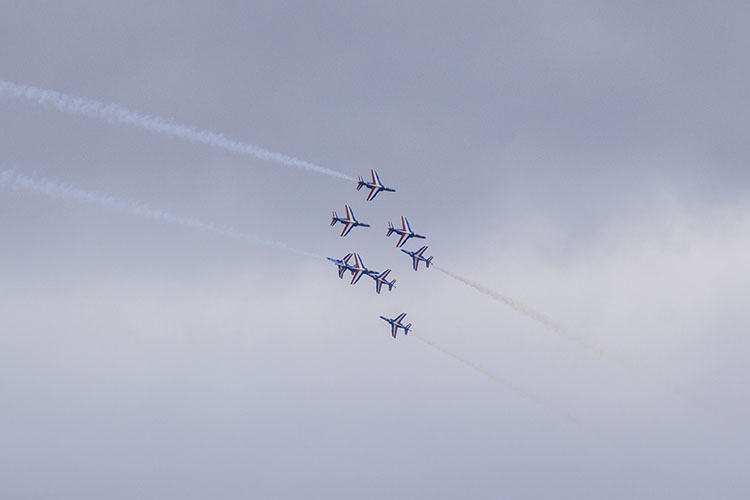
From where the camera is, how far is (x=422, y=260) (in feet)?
539

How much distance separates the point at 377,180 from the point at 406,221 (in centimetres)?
997

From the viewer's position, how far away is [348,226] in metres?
154

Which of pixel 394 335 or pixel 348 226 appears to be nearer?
pixel 348 226

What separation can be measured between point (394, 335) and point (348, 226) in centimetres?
2004

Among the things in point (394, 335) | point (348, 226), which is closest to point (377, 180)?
point (348, 226)

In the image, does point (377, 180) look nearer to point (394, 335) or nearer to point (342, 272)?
point (342, 272)

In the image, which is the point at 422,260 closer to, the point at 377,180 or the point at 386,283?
the point at 386,283

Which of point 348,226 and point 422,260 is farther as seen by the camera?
point 422,260

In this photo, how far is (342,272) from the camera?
160 m

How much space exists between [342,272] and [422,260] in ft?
35.3

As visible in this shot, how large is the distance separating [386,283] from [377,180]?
15.2 metres

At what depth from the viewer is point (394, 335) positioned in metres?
168

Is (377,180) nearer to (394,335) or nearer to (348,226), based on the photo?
(348,226)
